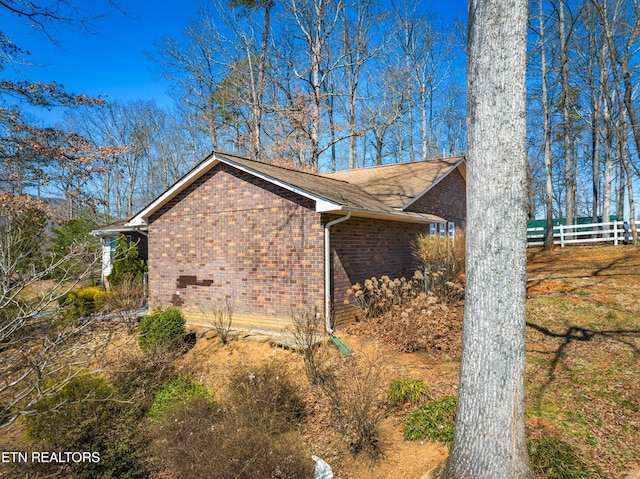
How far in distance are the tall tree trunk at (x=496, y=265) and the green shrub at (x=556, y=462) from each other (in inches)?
25.6

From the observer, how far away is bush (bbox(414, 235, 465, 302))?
9.22 m

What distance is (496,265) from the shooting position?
322 centimetres

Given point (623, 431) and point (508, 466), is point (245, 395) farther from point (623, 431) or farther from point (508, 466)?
point (623, 431)

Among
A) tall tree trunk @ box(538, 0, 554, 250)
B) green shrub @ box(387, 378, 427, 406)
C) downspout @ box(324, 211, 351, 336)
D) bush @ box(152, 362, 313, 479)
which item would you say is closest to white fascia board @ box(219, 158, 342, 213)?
downspout @ box(324, 211, 351, 336)

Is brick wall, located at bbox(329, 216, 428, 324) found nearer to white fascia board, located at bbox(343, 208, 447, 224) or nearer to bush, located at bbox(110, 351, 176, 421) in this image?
white fascia board, located at bbox(343, 208, 447, 224)

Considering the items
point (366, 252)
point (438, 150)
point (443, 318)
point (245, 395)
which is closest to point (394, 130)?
point (438, 150)

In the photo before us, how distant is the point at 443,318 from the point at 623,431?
12.5ft

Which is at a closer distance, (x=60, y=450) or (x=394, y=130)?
(x=60, y=450)

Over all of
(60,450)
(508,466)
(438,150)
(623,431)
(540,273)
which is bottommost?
(60,450)

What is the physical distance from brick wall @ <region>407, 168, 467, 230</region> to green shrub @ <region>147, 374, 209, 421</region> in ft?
25.0

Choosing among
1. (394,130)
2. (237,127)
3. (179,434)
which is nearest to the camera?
(179,434)

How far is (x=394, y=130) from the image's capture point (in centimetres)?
2781

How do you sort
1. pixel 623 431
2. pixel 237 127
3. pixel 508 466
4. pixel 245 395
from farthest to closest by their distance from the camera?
pixel 237 127 → pixel 245 395 → pixel 623 431 → pixel 508 466

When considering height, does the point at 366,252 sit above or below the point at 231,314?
above
